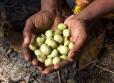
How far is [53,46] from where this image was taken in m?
1.82

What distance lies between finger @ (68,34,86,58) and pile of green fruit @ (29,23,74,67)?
43 millimetres

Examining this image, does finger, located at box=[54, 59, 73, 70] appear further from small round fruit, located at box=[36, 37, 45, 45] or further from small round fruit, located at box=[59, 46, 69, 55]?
small round fruit, located at box=[36, 37, 45, 45]

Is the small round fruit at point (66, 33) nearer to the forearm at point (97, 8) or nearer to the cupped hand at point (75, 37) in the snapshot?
the cupped hand at point (75, 37)

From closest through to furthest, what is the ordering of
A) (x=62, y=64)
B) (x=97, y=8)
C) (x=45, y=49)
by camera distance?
(x=62, y=64) < (x=45, y=49) < (x=97, y=8)

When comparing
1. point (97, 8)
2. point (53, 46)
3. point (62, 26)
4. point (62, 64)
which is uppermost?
point (97, 8)

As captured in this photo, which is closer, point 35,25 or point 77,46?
point 77,46

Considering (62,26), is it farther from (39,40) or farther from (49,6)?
(49,6)

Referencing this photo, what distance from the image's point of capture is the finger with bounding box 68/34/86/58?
5.58 feet

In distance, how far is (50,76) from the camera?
2.12m

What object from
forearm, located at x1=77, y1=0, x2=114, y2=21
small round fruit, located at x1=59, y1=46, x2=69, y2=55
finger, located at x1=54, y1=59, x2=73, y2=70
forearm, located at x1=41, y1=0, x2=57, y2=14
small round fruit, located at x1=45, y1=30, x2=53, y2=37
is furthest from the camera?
forearm, located at x1=41, y1=0, x2=57, y2=14

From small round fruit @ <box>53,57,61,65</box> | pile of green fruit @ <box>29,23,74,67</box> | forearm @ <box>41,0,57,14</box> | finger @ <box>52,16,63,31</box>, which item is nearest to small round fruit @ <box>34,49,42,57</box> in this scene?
pile of green fruit @ <box>29,23,74,67</box>

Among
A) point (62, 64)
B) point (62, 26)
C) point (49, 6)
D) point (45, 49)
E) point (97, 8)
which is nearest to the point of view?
point (62, 64)

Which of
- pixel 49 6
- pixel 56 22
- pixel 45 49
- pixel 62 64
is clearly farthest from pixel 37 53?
pixel 49 6

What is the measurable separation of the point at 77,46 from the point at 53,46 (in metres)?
0.16
